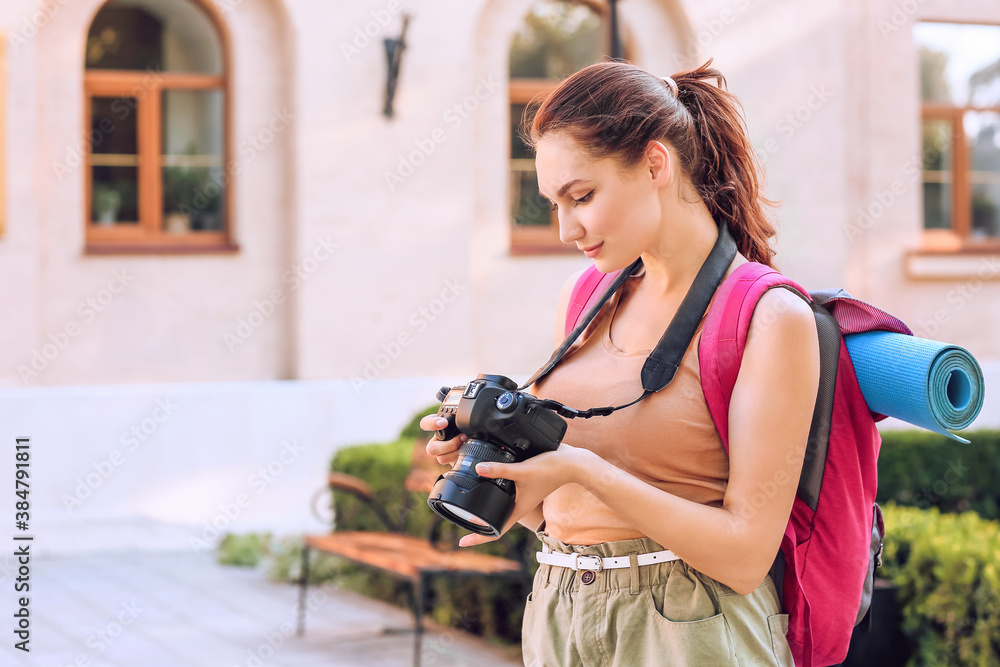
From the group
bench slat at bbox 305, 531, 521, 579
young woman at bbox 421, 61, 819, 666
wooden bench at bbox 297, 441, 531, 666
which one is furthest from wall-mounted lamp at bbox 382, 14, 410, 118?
young woman at bbox 421, 61, 819, 666

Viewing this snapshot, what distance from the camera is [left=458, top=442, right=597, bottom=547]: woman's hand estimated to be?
59.5 inches

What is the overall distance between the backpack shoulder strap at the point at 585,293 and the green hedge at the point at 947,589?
2.46 metres

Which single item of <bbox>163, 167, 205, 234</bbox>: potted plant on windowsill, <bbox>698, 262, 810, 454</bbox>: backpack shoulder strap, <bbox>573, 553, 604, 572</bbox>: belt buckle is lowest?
<bbox>573, 553, 604, 572</bbox>: belt buckle

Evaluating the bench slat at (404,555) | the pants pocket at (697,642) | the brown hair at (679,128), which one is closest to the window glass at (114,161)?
the bench slat at (404,555)

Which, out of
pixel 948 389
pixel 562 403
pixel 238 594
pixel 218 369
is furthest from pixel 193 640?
pixel 948 389

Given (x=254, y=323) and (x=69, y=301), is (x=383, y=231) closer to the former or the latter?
(x=254, y=323)

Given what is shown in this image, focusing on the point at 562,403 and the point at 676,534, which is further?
the point at 562,403

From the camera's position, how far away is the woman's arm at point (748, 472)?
1.50 m

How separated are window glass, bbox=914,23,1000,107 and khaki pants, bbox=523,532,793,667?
986cm

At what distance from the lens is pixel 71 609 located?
5.96 m

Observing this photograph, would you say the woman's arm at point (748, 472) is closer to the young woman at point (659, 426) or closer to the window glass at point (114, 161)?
the young woman at point (659, 426)

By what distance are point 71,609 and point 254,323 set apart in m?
3.35

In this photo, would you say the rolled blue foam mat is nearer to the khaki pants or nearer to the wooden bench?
the khaki pants

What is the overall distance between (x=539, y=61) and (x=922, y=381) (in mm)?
8513
